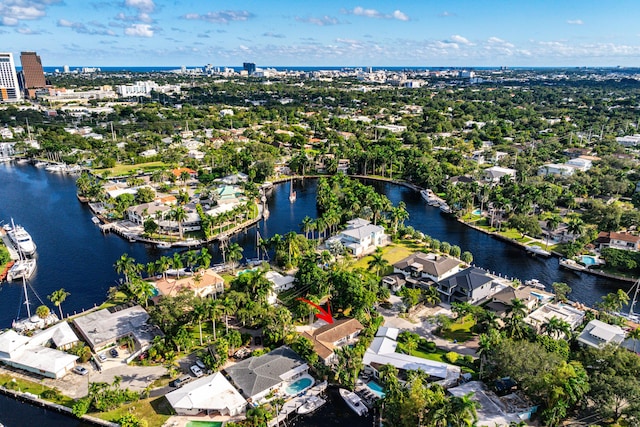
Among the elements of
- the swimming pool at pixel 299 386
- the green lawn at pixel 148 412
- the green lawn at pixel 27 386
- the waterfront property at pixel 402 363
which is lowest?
the swimming pool at pixel 299 386

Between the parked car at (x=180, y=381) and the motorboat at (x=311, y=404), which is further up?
the parked car at (x=180, y=381)

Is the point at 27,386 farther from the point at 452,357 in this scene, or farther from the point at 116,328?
the point at 452,357

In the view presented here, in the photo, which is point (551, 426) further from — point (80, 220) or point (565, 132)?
point (565, 132)

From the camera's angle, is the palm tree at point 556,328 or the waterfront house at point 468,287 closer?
the palm tree at point 556,328

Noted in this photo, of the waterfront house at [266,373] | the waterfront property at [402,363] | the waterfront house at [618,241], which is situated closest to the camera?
the waterfront house at [266,373]

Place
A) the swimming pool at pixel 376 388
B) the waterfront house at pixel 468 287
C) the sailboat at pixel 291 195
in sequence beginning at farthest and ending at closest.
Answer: the sailboat at pixel 291 195
the waterfront house at pixel 468 287
the swimming pool at pixel 376 388

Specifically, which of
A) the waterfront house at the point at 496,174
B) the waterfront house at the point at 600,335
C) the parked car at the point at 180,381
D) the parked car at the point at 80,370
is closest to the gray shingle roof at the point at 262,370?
the parked car at the point at 180,381

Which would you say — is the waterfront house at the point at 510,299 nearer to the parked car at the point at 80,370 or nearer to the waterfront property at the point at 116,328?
the waterfront property at the point at 116,328
